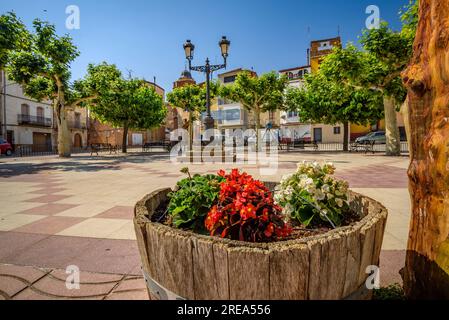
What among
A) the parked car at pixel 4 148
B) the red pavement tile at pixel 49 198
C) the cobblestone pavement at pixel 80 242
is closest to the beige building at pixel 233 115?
the parked car at pixel 4 148

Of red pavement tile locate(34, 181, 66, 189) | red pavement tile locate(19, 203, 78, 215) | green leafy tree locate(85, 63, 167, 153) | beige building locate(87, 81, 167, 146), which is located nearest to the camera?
red pavement tile locate(19, 203, 78, 215)

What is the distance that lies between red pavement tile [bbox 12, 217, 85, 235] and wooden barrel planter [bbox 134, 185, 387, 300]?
9.93ft

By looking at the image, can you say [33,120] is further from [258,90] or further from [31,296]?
[31,296]

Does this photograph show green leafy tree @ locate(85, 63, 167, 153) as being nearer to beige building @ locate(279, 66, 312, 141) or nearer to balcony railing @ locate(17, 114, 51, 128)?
balcony railing @ locate(17, 114, 51, 128)

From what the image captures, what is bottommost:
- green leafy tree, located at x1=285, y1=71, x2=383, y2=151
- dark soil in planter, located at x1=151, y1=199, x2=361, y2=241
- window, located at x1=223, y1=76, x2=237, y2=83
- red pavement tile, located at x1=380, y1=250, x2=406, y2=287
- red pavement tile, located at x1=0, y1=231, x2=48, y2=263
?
red pavement tile, located at x1=0, y1=231, x2=48, y2=263

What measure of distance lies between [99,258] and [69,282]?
18.2 inches

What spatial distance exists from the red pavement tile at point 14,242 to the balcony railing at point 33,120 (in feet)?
116

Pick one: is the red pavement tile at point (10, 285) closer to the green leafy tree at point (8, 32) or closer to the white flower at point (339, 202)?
the white flower at point (339, 202)

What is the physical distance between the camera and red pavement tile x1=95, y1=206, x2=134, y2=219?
417 centimetres

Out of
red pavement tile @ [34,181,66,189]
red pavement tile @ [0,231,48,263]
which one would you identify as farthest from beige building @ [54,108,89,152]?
red pavement tile @ [0,231,48,263]

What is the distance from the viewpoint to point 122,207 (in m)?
4.75

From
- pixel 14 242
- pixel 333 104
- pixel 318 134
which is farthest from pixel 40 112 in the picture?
pixel 318 134

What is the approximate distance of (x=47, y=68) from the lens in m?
15.4

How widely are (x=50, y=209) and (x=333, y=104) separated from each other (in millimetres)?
20436
